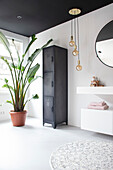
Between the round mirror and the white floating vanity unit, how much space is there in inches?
27.0

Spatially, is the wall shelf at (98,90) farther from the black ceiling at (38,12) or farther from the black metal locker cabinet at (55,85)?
the black ceiling at (38,12)

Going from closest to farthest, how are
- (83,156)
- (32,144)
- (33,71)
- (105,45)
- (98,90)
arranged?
(83,156) < (32,144) < (98,90) < (105,45) < (33,71)

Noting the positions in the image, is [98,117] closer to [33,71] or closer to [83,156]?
[83,156]

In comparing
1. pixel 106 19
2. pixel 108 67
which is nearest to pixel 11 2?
pixel 106 19

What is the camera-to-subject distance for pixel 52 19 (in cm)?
345

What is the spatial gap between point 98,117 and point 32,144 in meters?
1.18

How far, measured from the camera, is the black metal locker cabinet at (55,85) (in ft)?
10.5

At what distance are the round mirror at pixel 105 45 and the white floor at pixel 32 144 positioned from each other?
145 centimetres

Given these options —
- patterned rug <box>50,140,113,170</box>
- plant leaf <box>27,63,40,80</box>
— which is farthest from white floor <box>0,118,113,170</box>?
plant leaf <box>27,63,40,80</box>

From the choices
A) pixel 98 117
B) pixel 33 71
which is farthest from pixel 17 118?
pixel 98 117

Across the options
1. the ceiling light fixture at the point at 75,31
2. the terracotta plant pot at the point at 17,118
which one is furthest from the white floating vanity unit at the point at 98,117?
the terracotta plant pot at the point at 17,118

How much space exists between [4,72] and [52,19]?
196cm

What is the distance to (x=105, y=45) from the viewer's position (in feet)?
9.52

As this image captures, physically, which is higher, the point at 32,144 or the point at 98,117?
the point at 98,117
